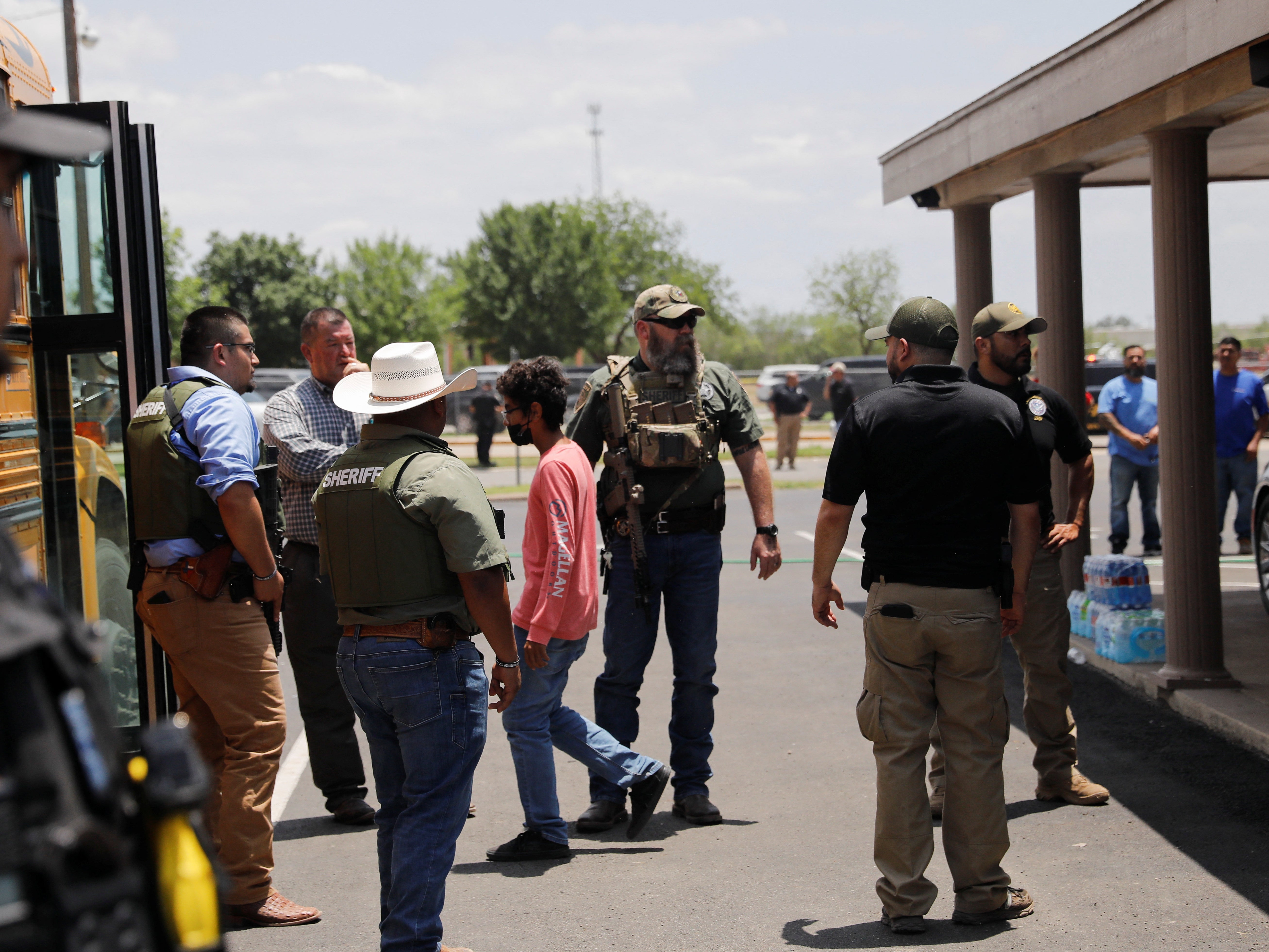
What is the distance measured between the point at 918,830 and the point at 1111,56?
14.7 ft

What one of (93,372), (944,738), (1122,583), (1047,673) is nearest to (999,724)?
(944,738)

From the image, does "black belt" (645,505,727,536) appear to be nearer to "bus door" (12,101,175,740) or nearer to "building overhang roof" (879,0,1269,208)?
"bus door" (12,101,175,740)

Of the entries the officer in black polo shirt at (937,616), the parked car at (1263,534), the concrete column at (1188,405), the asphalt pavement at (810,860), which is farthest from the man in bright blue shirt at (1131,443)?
the officer in black polo shirt at (937,616)

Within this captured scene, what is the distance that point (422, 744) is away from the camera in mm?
3525

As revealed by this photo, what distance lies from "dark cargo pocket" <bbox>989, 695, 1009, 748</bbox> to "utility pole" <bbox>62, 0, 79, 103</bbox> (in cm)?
2306

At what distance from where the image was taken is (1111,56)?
654 centimetres

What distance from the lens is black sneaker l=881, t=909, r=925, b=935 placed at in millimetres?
3998

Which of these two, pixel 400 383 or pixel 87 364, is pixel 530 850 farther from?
pixel 87 364

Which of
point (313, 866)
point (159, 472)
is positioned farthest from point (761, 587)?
point (159, 472)

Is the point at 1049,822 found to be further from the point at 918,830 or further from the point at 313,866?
the point at 313,866

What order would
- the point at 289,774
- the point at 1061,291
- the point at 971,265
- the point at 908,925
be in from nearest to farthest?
the point at 908,925 < the point at 289,774 < the point at 1061,291 < the point at 971,265

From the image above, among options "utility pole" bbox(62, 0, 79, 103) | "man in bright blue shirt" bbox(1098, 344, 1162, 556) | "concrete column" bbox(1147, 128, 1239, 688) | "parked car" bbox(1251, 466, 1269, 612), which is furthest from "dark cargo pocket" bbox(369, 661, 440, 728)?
"utility pole" bbox(62, 0, 79, 103)

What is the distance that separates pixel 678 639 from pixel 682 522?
1.69 ft

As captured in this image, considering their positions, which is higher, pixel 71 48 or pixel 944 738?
pixel 71 48
